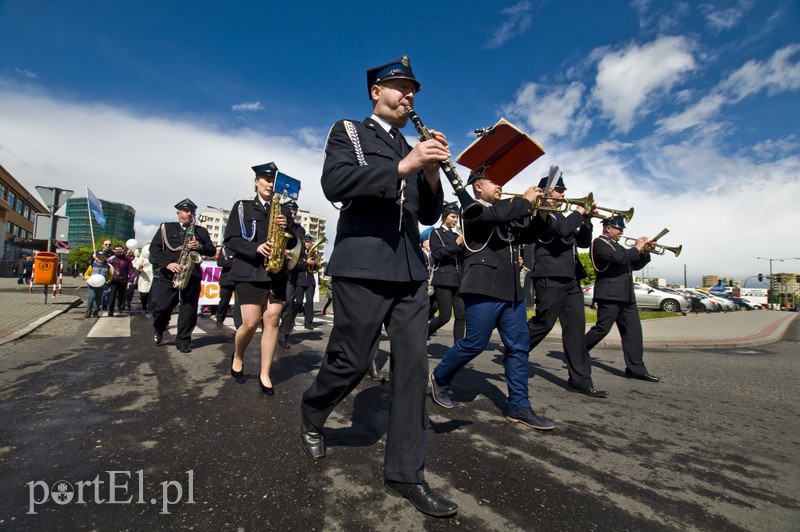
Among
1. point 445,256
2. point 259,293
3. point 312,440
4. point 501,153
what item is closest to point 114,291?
point 259,293

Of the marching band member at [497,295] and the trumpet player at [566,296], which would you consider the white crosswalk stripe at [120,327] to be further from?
the trumpet player at [566,296]

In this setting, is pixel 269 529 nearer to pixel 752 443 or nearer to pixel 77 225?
pixel 752 443

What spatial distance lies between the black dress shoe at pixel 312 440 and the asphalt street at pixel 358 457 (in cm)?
7

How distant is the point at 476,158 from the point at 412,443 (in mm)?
2375

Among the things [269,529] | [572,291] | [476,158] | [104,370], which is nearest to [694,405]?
[572,291]

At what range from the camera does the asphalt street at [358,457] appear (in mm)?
1846

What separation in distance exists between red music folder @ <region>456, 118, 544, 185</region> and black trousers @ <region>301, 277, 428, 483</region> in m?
1.62

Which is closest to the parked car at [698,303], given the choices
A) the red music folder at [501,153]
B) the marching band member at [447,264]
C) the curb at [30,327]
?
the marching band member at [447,264]

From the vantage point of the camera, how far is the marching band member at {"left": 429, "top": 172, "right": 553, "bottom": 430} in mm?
3277

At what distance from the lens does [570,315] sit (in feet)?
14.4

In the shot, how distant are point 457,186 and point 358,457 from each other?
1666 mm

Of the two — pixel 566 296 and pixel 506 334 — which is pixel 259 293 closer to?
pixel 506 334

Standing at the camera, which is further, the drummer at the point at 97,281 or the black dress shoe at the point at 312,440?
the drummer at the point at 97,281

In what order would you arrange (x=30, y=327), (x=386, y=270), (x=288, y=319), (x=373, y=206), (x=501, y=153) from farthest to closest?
(x=30, y=327) → (x=288, y=319) → (x=501, y=153) → (x=373, y=206) → (x=386, y=270)
